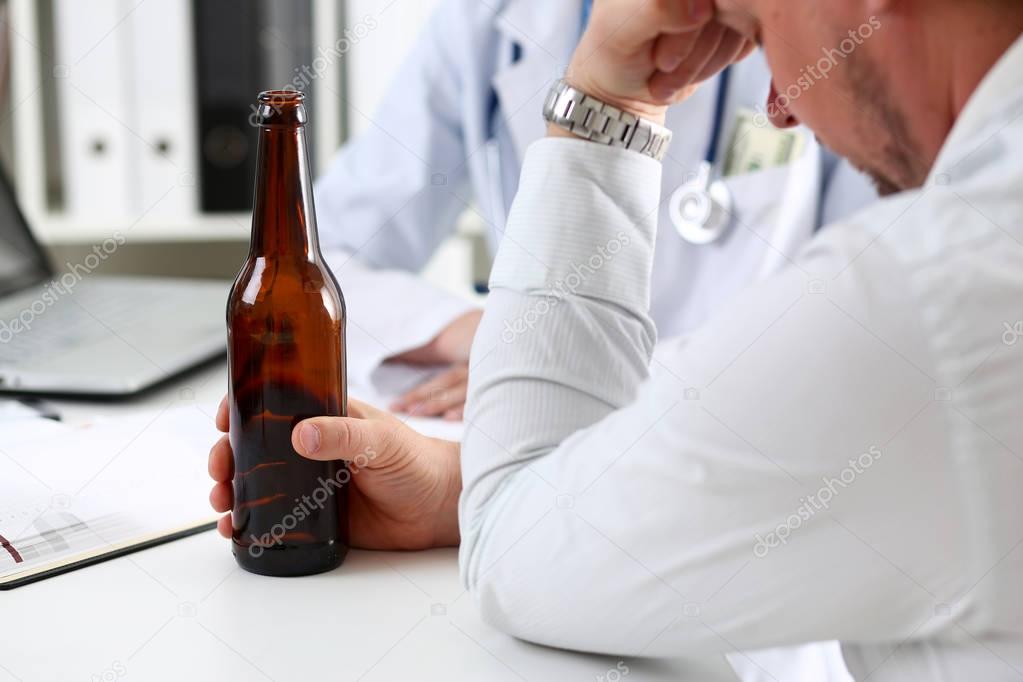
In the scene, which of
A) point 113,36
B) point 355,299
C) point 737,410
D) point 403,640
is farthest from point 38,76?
point 737,410

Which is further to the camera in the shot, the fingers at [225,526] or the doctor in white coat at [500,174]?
the doctor in white coat at [500,174]

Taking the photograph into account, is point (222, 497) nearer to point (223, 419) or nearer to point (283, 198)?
point (223, 419)

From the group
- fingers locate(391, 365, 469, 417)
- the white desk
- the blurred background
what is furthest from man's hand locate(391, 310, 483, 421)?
the blurred background

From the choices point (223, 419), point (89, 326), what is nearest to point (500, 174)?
point (89, 326)

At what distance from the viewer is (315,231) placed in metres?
0.68

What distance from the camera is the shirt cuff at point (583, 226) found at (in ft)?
2.11

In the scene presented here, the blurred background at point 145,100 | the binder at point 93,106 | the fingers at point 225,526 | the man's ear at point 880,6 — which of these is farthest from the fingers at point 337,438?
the binder at point 93,106

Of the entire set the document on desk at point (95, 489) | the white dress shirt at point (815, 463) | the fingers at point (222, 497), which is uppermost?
the white dress shirt at point (815, 463)

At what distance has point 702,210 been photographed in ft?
4.27

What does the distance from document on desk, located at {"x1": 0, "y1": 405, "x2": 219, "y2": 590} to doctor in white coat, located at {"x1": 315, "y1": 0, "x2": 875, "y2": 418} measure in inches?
12.0

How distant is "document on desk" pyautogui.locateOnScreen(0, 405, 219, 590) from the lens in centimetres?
73

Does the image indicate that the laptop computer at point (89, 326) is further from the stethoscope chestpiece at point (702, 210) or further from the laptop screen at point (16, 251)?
the stethoscope chestpiece at point (702, 210)

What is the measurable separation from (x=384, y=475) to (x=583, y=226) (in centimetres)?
21

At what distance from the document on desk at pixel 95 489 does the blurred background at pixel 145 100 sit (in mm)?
1047
